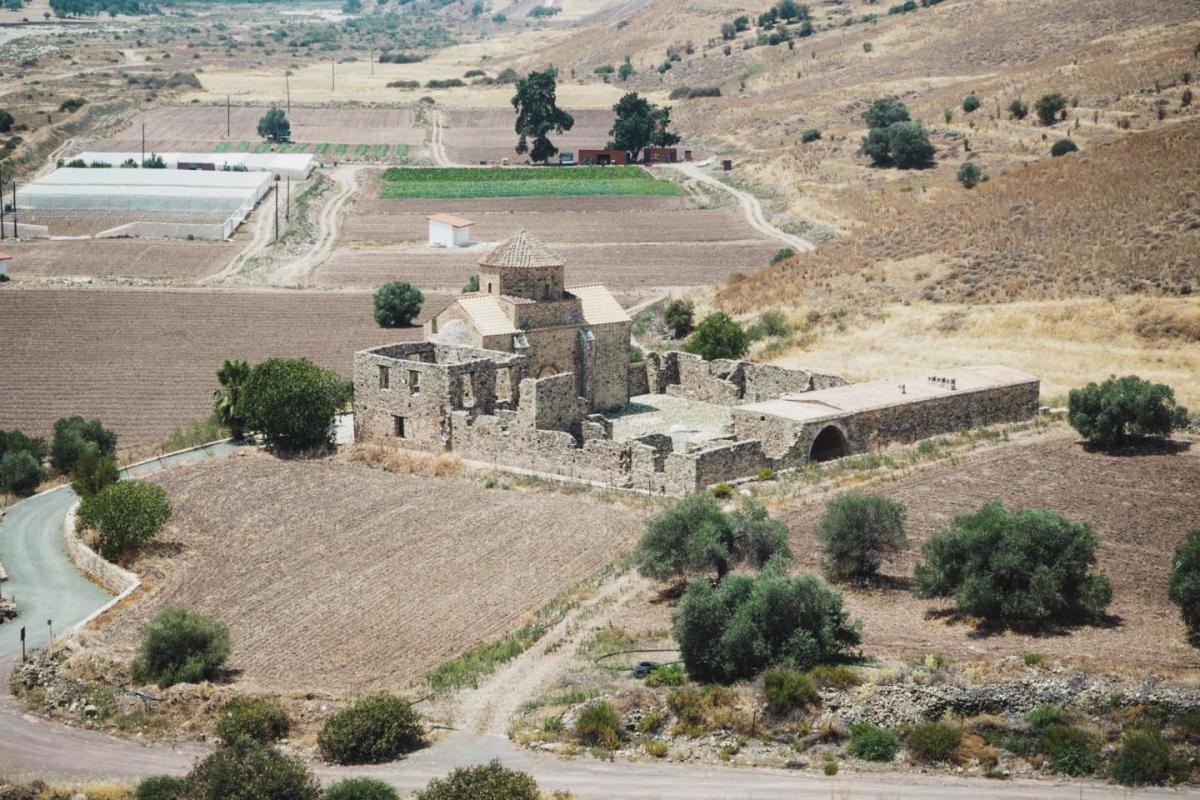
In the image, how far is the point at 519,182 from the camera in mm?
109750

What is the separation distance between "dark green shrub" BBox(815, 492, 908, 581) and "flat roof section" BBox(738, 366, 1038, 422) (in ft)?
27.6

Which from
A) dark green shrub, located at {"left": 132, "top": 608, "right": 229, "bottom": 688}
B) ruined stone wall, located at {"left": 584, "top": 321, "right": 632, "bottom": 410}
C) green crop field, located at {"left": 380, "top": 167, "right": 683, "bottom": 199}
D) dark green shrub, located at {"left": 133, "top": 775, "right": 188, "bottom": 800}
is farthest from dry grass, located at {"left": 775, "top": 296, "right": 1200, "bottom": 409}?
green crop field, located at {"left": 380, "top": 167, "right": 683, "bottom": 199}

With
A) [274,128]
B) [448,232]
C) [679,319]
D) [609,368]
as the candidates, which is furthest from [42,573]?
[274,128]

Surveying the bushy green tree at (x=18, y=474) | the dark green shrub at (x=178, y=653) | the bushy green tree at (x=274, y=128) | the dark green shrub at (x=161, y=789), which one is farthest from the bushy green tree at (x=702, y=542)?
the bushy green tree at (x=274, y=128)

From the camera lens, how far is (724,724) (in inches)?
1056

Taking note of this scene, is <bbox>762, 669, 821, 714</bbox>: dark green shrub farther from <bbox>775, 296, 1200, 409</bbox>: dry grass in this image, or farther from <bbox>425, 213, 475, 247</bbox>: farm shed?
<bbox>425, 213, 475, 247</bbox>: farm shed

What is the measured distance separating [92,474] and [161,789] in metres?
19.8

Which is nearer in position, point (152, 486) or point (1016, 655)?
point (1016, 655)

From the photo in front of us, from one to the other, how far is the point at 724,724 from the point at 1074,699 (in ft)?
17.9

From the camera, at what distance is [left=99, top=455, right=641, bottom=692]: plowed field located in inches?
1251

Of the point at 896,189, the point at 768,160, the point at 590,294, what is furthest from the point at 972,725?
the point at 768,160

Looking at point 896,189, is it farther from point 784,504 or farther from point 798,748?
point 798,748

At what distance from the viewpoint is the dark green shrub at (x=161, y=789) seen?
24.0 meters

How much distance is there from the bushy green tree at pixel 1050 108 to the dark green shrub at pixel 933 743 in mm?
77505
